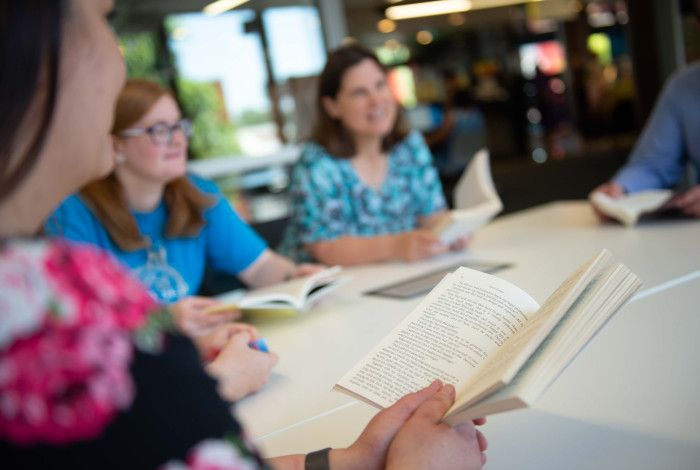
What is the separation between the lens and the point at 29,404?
489 millimetres

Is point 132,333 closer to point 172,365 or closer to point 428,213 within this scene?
point 172,365

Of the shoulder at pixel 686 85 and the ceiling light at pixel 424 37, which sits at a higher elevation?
the ceiling light at pixel 424 37

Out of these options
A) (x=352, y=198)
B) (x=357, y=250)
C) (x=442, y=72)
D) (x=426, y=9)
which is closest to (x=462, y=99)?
(x=442, y=72)

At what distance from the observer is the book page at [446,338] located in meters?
0.96

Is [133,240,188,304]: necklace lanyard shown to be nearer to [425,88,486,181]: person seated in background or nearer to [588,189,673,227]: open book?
[588,189,673,227]: open book

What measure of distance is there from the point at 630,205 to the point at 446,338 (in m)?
1.51

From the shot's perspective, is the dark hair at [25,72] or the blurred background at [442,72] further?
the blurred background at [442,72]

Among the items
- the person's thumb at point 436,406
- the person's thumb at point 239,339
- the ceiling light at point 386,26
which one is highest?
the ceiling light at point 386,26

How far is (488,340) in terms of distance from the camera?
0.96 m

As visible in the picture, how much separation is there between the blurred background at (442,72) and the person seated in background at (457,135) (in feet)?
0.12

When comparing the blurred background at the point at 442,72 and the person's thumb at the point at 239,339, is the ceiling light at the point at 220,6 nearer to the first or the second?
the blurred background at the point at 442,72

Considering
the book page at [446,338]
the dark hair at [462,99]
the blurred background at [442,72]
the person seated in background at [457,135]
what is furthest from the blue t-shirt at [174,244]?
the dark hair at [462,99]

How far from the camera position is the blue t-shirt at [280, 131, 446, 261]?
2.71 meters

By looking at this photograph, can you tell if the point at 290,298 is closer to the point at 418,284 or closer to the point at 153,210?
the point at 418,284
